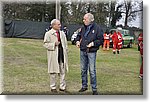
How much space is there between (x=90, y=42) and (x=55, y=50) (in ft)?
1.61

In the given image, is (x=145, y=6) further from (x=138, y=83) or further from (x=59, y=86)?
(x=59, y=86)

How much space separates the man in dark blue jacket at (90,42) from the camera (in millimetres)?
3908

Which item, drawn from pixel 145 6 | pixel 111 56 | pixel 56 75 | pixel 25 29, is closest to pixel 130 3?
pixel 145 6

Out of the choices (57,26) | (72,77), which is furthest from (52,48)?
(72,77)

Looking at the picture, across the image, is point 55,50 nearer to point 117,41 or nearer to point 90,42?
point 90,42

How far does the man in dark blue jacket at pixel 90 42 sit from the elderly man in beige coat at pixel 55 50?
0.77 ft

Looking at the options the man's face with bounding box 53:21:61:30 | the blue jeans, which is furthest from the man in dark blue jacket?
the man's face with bounding box 53:21:61:30

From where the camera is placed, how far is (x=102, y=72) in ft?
17.0

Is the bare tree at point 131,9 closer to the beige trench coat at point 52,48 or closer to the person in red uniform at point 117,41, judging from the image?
the beige trench coat at point 52,48

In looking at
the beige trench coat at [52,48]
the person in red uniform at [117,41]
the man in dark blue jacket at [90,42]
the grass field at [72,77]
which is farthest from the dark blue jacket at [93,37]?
the person in red uniform at [117,41]

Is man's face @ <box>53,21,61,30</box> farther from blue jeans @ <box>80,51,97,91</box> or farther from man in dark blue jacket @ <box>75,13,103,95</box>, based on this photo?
blue jeans @ <box>80,51,97,91</box>

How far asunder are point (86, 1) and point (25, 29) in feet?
18.8

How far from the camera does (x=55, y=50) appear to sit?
13.2 ft

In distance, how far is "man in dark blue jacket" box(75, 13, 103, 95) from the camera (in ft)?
12.8
